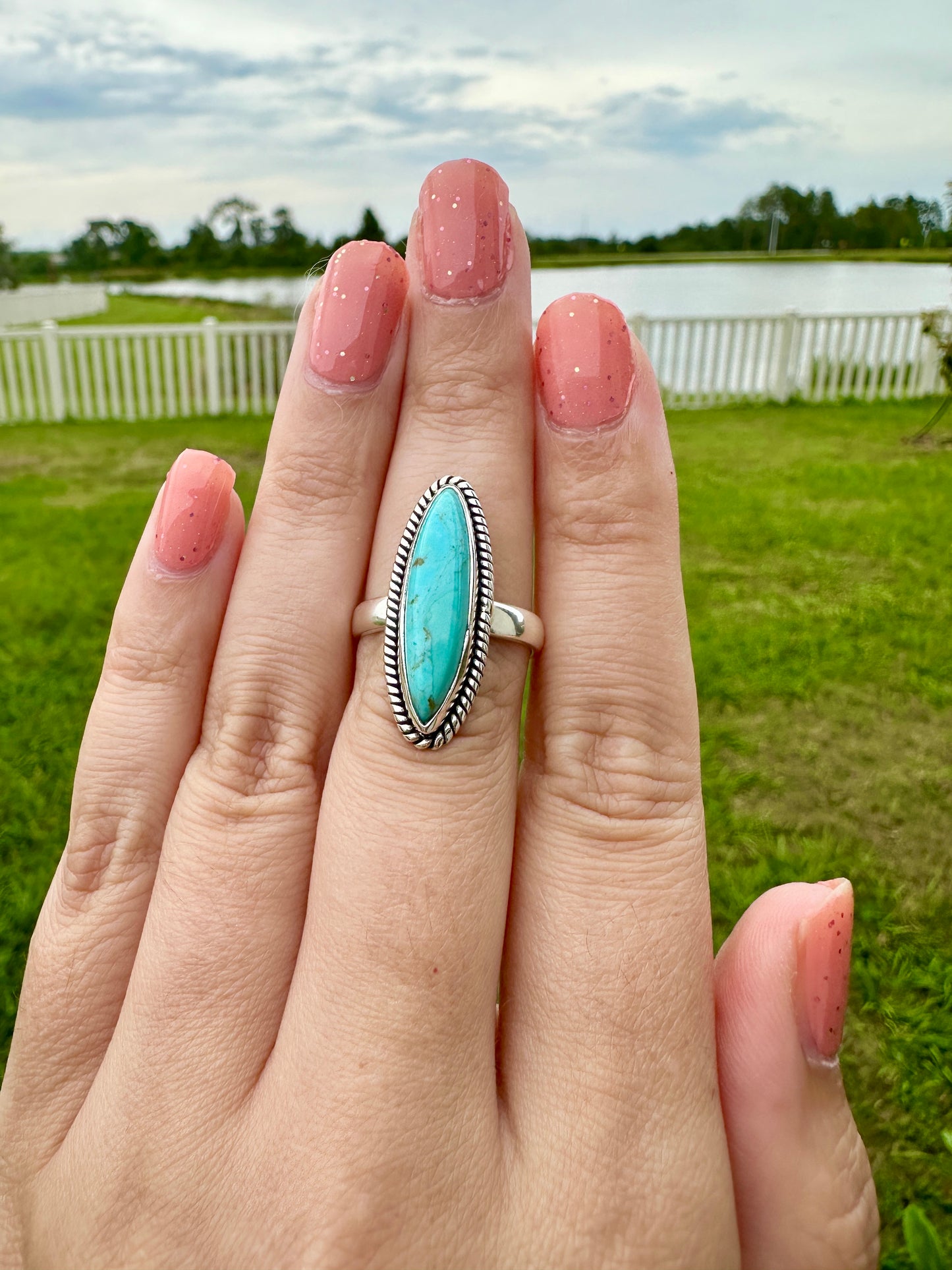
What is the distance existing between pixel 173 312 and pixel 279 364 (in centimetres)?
1419

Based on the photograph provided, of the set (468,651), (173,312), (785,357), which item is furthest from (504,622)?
(173,312)

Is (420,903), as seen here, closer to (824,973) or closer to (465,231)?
(824,973)

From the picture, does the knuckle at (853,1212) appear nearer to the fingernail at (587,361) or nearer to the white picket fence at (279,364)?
the fingernail at (587,361)

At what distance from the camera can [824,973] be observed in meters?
0.87

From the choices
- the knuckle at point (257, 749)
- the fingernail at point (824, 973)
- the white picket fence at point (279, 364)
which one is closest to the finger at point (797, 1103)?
the fingernail at point (824, 973)

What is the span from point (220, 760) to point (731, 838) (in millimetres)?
2167

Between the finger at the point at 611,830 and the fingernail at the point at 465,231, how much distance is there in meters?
0.08

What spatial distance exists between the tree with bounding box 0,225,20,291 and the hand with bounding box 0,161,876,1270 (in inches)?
1028

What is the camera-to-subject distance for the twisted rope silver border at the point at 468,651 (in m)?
0.90

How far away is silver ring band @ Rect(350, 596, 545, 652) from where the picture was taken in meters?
0.92

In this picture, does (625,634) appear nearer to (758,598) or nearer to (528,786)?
(528,786)

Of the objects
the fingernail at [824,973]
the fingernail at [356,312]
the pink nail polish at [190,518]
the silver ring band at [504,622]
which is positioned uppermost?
the fingernail at [356,312]

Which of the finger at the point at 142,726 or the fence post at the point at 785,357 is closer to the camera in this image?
the finger at the point at 142,726

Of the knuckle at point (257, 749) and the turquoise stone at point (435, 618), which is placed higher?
the turquoise stone at point (435, 618)
